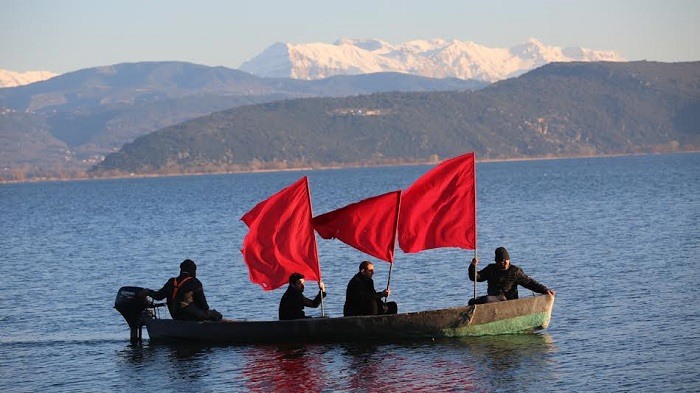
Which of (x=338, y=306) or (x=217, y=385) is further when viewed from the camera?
(x=338, y=306)

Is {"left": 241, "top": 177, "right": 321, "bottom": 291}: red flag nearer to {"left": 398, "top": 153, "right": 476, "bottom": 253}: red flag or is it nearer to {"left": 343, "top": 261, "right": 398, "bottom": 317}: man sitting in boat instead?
{"left": 343, "top": 261, "right": 398, "bottom": 317}: man sitting in boat

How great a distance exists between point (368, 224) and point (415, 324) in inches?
102

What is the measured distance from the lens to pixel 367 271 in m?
31.0

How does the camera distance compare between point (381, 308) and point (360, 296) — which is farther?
point (381, 308)

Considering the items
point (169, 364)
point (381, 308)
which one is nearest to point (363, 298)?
point (381, 308)

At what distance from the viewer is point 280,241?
32.4 meters

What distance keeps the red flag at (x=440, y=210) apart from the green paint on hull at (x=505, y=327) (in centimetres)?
191

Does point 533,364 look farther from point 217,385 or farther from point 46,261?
point 46,261

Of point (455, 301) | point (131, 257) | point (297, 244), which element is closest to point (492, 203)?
point (131, 257)

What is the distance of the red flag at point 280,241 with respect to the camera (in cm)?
3225

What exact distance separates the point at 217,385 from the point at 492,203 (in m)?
84.7

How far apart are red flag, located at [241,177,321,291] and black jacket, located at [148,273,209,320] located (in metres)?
1.36

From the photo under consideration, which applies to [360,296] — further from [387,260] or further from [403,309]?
[403,309]

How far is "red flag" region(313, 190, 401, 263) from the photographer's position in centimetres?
3192
